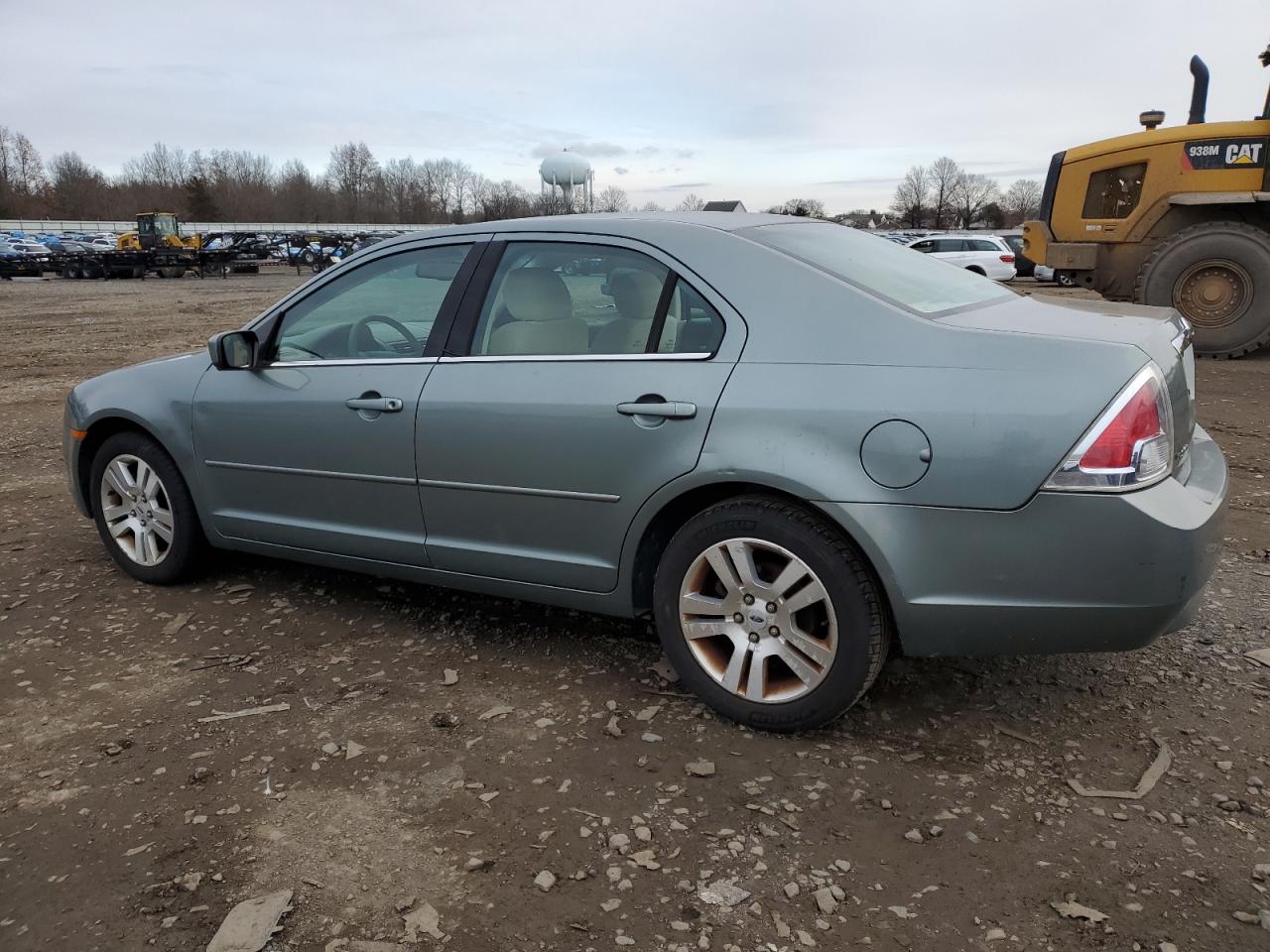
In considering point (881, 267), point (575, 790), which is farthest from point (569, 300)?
point (575, 790)

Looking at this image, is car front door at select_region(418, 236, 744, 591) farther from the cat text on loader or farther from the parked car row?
the parked car row

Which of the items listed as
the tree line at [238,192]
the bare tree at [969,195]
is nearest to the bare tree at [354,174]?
the tree line at [238,192]

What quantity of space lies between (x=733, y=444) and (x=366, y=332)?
1828 mm

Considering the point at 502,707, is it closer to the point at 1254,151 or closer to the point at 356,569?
the point at 356,569

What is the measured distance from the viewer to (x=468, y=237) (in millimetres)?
3725

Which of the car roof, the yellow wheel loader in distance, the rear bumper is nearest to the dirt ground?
the rear bumper

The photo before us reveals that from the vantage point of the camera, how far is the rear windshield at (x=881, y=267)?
10.1ft

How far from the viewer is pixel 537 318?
349 centimetres

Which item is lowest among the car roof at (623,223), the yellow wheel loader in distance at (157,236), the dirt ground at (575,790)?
the dirt ground at (575,790)

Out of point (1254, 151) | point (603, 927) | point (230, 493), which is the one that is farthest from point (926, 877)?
point (1254, 151)

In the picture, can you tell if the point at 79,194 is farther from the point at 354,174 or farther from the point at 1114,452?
the point at 1114,452

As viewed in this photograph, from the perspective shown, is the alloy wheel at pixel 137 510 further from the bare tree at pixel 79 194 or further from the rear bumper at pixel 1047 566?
the bare tree at pixel 79 194

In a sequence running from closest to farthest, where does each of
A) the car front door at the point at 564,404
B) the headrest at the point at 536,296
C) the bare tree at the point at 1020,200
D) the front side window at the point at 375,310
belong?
the car front door at the point at 564,404 → the headrest at the point at 536,296 → the front side window at the point at 375,310 → the bare tree at the point at 1020,200

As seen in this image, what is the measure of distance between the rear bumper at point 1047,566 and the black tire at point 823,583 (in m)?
0.08
